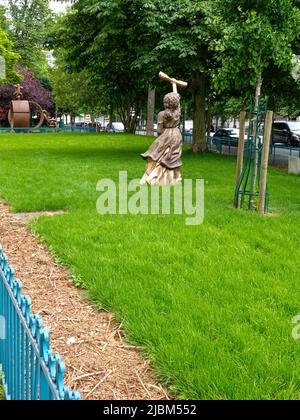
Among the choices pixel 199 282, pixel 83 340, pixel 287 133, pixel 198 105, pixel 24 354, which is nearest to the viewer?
pixel 24 354

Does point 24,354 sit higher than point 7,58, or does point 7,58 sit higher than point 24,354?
point 7,58

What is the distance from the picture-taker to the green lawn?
368 cm

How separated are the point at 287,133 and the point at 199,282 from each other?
95.3 feet

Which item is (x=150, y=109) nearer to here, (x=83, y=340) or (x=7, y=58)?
(x=7, y=58)

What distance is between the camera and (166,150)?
12062 mm

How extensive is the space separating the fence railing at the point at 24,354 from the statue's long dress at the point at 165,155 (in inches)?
323

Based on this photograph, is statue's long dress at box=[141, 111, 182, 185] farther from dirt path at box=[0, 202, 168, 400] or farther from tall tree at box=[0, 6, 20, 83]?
tall tree at box=[0, 6, 20, 83]

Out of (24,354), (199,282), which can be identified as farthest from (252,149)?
(24,354)

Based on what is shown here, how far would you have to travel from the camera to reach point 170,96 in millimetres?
11844

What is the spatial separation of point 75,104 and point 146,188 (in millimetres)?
40931

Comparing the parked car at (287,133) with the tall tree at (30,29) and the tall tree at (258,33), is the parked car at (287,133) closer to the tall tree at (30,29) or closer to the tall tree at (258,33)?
the tall tree at (258,33)

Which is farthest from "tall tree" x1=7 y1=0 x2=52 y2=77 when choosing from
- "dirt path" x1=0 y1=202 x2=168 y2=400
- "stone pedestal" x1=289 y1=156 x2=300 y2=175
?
"dirt path" x1=0 y1=202 x2=168 y2=400

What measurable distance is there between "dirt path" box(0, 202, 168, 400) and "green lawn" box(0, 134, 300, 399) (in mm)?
139

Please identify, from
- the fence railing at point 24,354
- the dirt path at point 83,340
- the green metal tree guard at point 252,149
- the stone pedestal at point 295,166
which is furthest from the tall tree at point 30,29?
the fence railing at point 24,354
